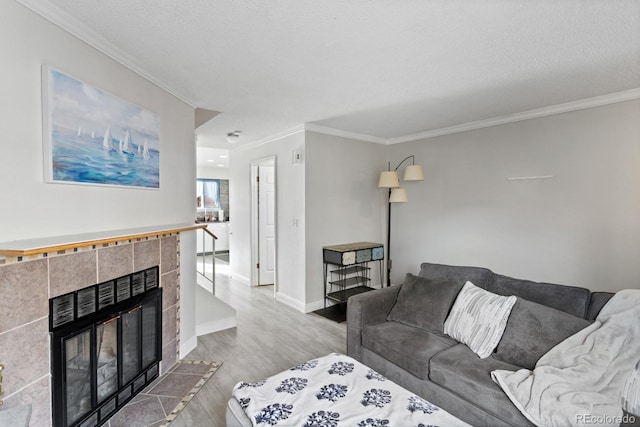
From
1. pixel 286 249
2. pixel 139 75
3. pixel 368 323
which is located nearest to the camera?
pixel 139 75

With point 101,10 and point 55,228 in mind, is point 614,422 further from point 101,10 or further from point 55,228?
point 101,10

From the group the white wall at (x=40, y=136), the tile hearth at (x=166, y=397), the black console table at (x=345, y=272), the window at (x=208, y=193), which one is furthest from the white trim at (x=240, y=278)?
the window at (x=208, y=193)

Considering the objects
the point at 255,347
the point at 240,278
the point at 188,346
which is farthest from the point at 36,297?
the point at 240,278

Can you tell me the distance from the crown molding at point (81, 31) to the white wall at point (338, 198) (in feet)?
6.93

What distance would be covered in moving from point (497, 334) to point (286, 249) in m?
2.80

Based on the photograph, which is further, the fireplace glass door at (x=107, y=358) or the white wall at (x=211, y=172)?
the white wall at (x=211, y=172)

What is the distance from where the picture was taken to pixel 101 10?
1612 millimetres

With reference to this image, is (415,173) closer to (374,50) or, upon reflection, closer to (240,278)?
(374,50)

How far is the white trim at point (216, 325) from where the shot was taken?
130 inches

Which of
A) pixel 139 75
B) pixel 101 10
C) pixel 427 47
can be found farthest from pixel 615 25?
pixel 139 75

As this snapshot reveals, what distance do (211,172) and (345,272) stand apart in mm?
5961

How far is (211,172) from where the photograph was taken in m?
8.72

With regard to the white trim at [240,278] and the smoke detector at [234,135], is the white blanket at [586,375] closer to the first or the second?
the smoke detector at [234,135]

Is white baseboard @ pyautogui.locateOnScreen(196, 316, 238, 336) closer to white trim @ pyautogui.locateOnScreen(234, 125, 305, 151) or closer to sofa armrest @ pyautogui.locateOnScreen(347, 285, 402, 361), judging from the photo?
sofa armrest @ pyautogui.locateOnScreen(347, 285, 402, 361)
